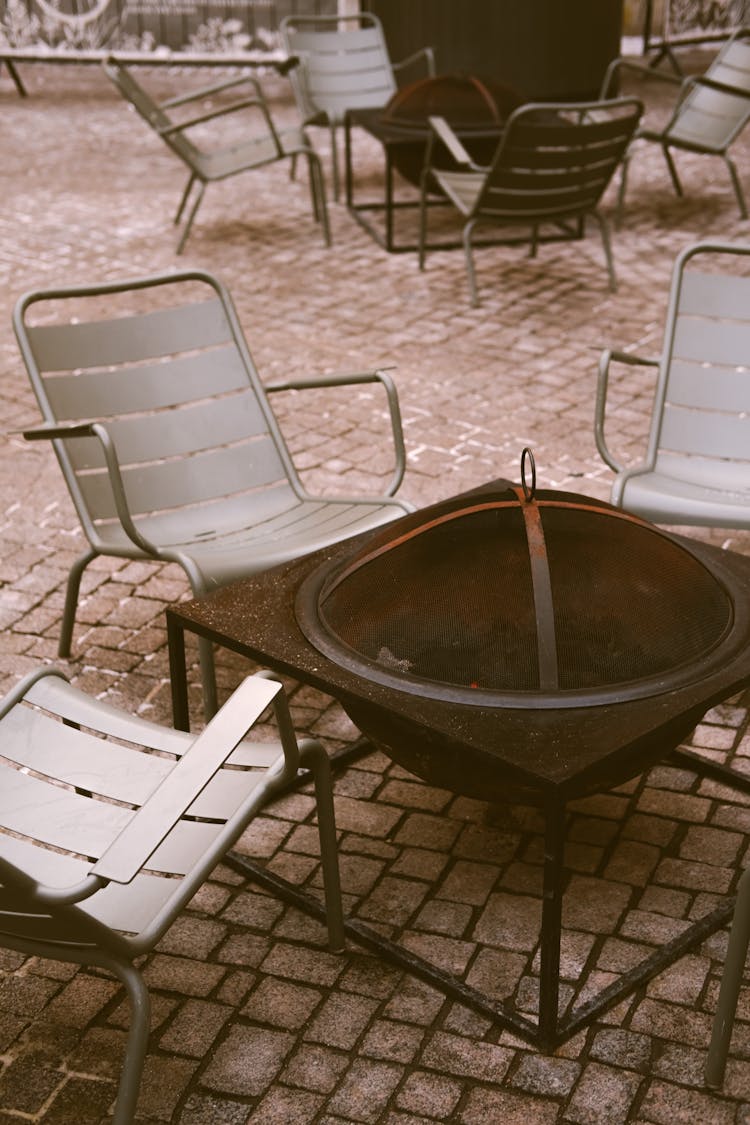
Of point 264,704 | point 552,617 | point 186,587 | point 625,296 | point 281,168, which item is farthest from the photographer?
point 281,168

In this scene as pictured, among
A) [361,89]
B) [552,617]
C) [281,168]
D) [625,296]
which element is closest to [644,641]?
[552,617]

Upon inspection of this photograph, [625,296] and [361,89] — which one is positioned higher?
[361,89]

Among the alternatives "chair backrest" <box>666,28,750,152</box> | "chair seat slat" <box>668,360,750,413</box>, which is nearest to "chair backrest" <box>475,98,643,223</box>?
"chair backrest" <box>666,28,750,152</box>

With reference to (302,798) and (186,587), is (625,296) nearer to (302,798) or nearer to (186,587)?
(186,587)

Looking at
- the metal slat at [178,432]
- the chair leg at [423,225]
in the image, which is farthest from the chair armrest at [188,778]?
the chair leg at [423,225]

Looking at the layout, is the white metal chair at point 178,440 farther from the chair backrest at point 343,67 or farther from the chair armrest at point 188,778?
the chair backrest at point 343,67

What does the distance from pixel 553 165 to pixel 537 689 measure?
536 cm

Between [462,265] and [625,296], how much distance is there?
1.18 metres

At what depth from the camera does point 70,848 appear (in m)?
3.03

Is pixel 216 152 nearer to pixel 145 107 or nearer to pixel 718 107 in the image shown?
pixel 145 107

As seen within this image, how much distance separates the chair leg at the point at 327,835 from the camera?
3.29 m

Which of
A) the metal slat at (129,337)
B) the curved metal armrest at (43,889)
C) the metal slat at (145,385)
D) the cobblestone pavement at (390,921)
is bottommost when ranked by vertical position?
the cobblestone pavement at (390,921)

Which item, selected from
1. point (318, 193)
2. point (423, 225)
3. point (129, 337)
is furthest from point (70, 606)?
point (318, 193)

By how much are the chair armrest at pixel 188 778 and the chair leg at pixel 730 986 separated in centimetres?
101
